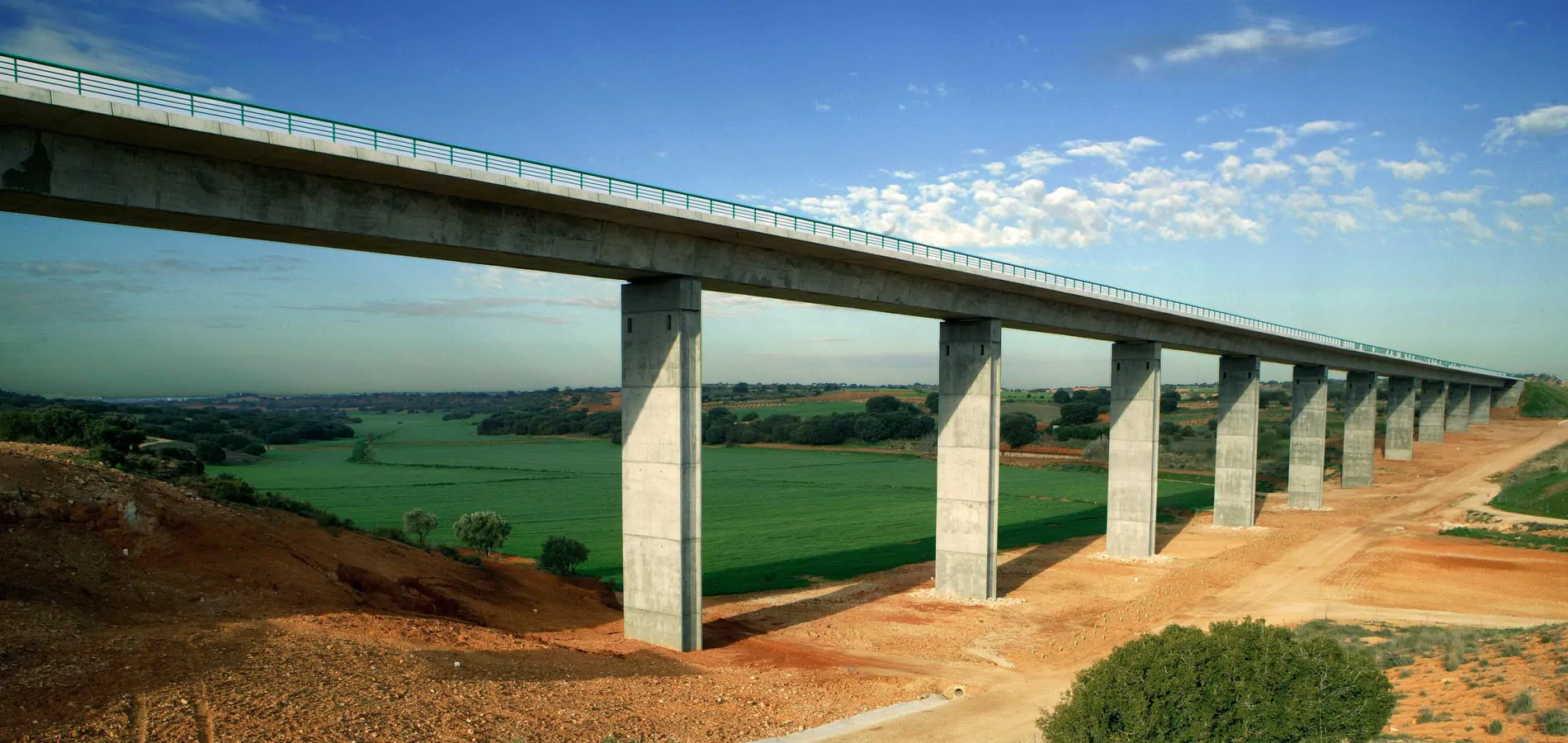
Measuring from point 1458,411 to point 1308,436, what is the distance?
3141 inches

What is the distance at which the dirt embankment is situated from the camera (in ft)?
46.3

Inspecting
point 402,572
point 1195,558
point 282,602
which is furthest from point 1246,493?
point 282,602

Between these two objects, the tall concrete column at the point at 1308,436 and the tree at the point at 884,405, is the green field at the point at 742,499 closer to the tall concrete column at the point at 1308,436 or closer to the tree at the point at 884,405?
the tall concrete column at the point at 1308,436

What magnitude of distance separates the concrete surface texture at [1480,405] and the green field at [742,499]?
8459 centimetres

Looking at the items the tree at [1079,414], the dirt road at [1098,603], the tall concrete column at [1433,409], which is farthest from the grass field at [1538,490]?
the tree at [1079,414]

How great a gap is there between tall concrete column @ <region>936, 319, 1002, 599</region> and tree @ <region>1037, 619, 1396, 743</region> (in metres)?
17.9

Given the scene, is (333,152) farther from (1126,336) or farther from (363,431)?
(363,431)

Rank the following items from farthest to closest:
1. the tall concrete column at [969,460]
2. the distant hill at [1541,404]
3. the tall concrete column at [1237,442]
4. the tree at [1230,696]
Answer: the distant hill at [1541,404] < the tall concrete column at [1237,442] < the tall concrete column at [969,460] < the tree at [1230,696]

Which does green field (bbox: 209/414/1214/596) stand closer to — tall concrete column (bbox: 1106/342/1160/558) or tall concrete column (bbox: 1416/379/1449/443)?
tall concrete column (bbox: 1106/342/1160/558)

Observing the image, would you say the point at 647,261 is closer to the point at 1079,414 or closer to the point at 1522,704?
the point at 1522,704

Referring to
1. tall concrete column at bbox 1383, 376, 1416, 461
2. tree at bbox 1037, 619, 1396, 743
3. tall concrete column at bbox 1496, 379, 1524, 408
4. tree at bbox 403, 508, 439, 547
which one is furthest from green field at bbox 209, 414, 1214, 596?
tall concrete column at bbox 1496, 379, 1524, 408

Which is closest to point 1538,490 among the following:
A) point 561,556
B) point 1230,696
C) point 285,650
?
point 1230,696

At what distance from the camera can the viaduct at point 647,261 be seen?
15445 mm

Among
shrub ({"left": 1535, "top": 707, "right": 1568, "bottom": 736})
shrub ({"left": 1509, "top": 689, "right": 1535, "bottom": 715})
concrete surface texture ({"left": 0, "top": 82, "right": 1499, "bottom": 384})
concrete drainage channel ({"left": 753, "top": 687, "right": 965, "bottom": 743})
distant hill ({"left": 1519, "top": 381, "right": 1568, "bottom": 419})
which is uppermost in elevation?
concrete surface texture ({"left": 0, "top": 82, "right": 1499, "bottom": 384})
